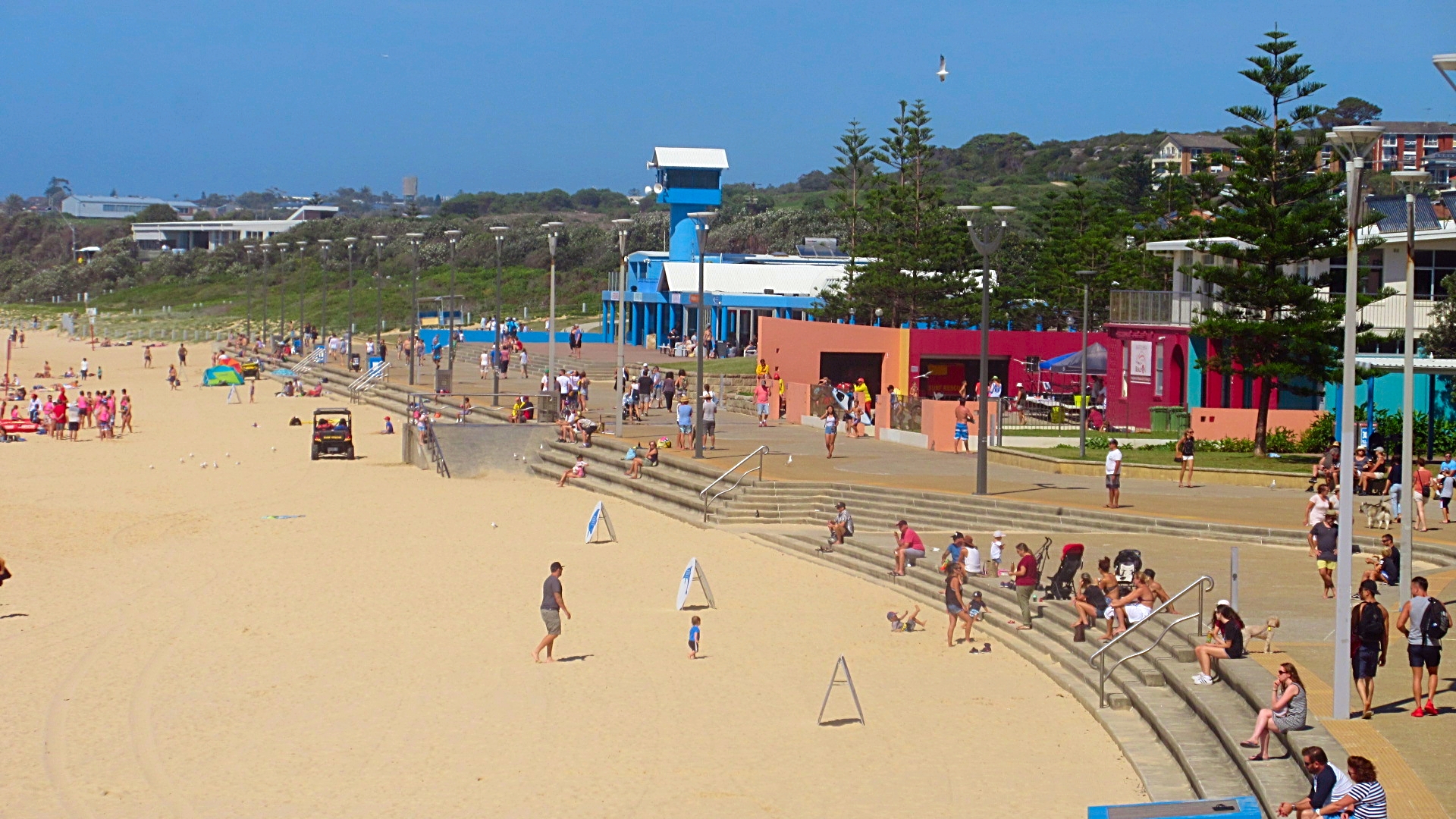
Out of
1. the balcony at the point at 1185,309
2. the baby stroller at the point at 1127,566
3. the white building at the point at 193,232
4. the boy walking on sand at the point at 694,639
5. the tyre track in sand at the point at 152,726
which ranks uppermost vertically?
the white building at the point at 193,232

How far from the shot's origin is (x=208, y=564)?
68.0 ft

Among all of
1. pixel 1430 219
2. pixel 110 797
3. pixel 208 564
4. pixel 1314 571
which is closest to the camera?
pixel 110 797

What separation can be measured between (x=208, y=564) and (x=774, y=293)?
34.4m

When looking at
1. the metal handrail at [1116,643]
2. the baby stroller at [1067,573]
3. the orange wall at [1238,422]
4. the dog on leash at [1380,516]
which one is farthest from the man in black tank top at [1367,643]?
the orange wall at [1238,422]

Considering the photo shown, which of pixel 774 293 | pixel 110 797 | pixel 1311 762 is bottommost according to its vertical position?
pixel 110 797

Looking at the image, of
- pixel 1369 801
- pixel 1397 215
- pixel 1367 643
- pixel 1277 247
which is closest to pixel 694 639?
pixel 1367 643

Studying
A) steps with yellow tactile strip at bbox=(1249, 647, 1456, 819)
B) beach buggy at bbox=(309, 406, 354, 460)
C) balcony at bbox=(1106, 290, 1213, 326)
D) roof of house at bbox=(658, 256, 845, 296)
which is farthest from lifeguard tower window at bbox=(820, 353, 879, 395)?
steps with yellow tactile strip at bbox=(1249, 647, 1456, 819)

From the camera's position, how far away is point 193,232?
464 feet

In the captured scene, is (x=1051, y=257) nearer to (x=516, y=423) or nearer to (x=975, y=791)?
(x=516, y=423)

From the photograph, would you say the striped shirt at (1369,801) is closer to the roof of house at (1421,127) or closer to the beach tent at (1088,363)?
the beach tent at (1088,363)

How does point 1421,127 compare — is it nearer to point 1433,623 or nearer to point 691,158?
point 691,158

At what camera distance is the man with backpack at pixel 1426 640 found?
443 inches

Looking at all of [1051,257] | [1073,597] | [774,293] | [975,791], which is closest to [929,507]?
[1073,597]

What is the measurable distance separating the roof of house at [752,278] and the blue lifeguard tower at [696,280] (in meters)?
0.03
